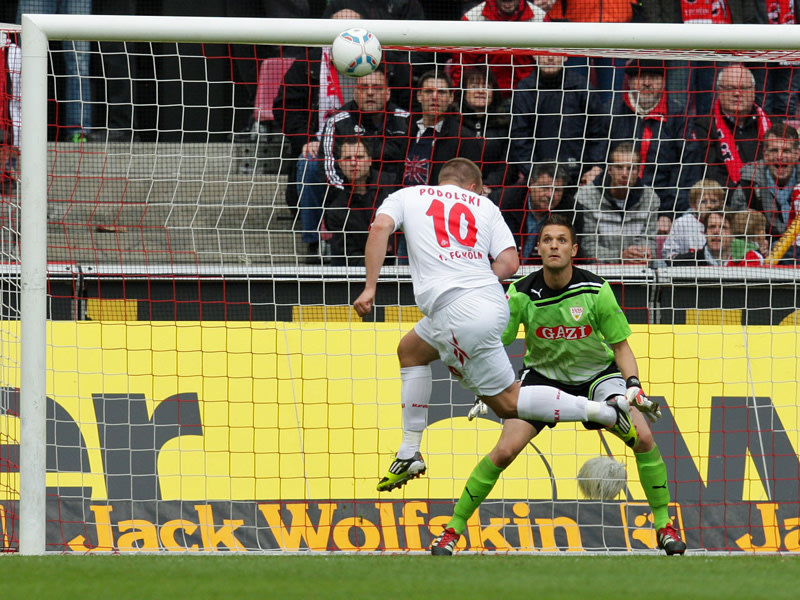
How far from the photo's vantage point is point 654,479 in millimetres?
6539

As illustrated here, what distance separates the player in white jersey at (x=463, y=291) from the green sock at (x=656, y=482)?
370 millimetres

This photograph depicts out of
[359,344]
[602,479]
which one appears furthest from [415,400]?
[602,479]

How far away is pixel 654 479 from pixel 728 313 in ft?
6.55

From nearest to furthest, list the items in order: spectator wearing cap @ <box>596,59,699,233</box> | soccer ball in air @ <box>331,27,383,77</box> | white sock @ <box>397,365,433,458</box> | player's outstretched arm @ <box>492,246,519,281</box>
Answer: player's outstretched arm @ <box>492,246,519,281</box> < soccer ball in air @ <box>331,27,383,77</box> < white sock @ <box>397,365,433,458</box> < spectator wearing cap @ <box>596,59,699,233</box>

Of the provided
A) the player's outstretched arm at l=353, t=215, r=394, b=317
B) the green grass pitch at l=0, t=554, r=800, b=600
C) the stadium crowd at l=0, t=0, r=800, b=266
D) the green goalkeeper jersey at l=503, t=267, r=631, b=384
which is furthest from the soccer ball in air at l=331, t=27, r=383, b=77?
the green grass pitch at l=0, t=554, r=800, b=600

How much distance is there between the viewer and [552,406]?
615 centimetres

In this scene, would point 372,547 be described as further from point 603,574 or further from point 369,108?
point 369,108

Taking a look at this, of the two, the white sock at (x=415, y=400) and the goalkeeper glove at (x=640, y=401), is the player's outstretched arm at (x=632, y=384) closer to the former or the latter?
the goalkeeper glove at (x=640, y=401)

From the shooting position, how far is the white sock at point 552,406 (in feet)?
20.1

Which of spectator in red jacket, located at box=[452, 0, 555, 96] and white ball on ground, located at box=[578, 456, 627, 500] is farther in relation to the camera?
spectator in red jacket, located at box=[452, 0, 555, 96]

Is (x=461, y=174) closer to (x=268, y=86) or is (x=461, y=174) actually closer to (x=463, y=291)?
(x=463, y=291)

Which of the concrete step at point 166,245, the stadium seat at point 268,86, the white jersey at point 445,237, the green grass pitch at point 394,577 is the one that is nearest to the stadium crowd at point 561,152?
the concrete step at point 166,245

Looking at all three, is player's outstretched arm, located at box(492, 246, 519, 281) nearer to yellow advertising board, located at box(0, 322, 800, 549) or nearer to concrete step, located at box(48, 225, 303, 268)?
yellow advertising board, located at box(0, 322, 800, 549)

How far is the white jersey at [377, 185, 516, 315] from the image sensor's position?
5.95m
